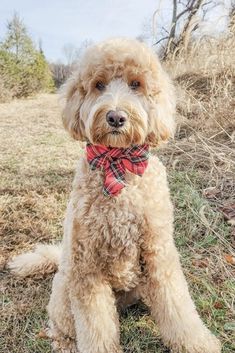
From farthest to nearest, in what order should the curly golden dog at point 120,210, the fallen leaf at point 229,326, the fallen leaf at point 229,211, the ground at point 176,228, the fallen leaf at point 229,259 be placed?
the fallen leaf at point 229,211 < the fallen leaf at point 229,259 < the ground at point 176,228 < the fallen leaf at point 229,326 < the curly golden dog at point 120,210

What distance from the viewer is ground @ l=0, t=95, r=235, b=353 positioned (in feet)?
9.44

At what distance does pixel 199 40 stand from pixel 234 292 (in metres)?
3.30

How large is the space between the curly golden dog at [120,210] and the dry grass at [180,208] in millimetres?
386

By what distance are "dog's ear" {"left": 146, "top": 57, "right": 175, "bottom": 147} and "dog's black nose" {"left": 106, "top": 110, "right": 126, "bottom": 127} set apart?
0.76 ft

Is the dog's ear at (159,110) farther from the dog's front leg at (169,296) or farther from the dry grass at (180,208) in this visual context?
the dry grass at (180,208)

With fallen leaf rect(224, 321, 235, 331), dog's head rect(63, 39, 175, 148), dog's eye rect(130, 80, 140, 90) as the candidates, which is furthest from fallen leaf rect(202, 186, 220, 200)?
dog's eye rect(130, 80, 140, 90)

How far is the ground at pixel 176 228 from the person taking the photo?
2.88 meters

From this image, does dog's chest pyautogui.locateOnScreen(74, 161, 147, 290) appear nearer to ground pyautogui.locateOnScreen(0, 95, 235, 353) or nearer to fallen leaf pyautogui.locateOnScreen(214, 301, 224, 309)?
ground pyautogui.locateOnScreen(0, 95, 235, 353)

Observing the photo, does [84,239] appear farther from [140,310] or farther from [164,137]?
[140,310]

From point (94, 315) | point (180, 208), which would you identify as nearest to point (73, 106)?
point (94, 315)

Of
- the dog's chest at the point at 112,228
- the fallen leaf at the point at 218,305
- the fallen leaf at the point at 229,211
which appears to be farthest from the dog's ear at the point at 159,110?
the fallen leaf at the point at 229,211

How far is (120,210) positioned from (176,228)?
1.59m

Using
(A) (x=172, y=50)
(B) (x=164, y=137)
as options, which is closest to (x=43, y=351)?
(B) (x=164, y=137)

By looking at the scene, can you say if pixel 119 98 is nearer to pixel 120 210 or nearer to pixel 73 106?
pixel 73 106
